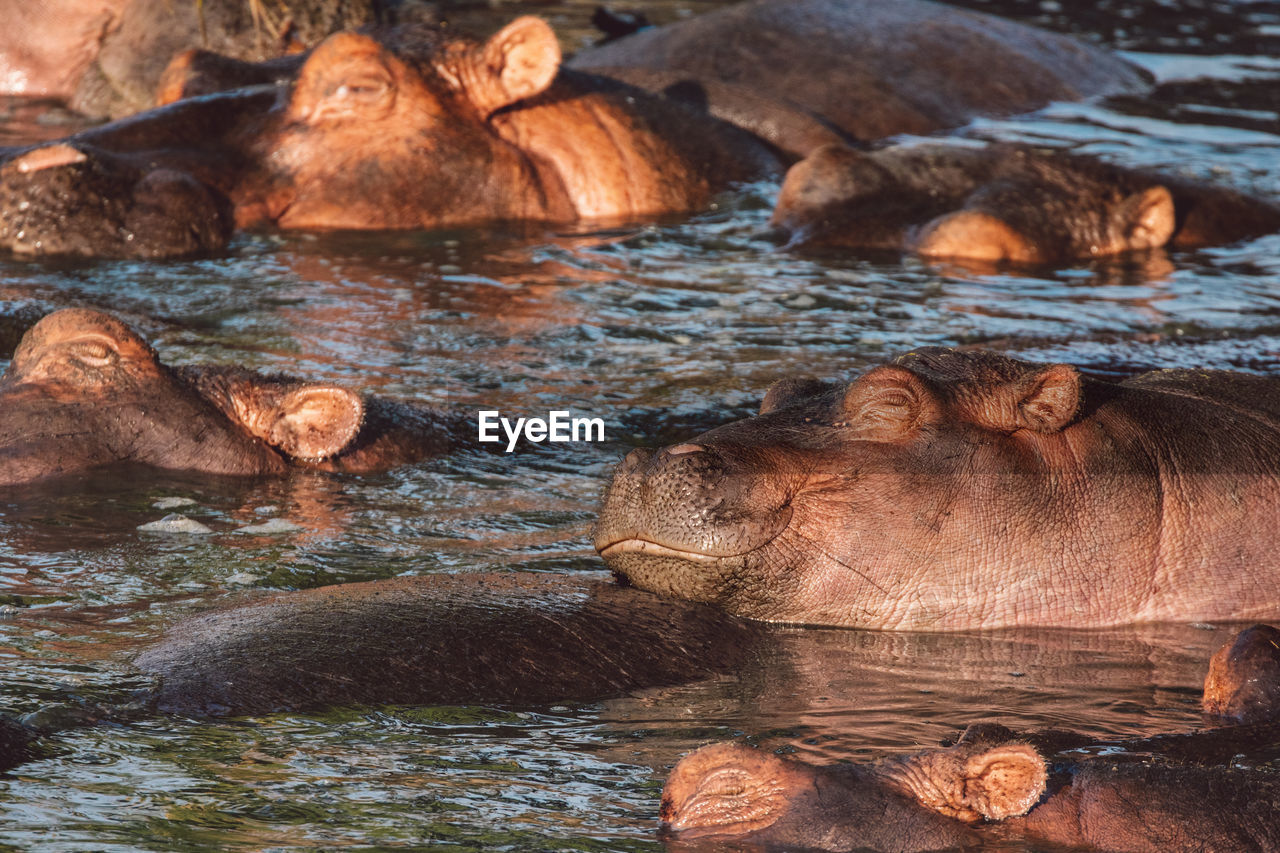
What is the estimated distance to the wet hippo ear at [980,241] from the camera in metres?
8.91

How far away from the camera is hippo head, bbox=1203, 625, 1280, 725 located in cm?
365

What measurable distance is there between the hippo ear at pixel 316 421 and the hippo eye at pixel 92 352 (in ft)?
1.75

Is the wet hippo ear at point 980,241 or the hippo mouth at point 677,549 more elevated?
the wet hippo ear at point 980,241

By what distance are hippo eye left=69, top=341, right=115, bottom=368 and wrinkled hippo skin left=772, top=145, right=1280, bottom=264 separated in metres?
4.35

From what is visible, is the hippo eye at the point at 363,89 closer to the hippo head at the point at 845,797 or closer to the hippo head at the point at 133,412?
the hippo head at the point at 133,412

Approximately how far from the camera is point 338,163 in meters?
8.55

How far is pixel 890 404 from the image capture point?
4398mm

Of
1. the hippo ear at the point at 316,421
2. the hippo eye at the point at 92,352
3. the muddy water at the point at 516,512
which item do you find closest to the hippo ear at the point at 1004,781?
the muddy water at the point at 516,512

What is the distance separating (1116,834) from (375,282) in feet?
18.1

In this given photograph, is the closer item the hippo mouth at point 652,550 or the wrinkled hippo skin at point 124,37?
the hippo mouth at point 652,550

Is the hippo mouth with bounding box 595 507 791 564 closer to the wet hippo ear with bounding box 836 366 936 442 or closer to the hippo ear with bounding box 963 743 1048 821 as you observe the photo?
the wet hippo ear with bounding box 836 366 936 442

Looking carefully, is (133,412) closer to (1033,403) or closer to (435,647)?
(435,647)

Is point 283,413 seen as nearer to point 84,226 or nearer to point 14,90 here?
point 84,226

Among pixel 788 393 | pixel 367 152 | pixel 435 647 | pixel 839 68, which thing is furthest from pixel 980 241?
pixel 435 647
